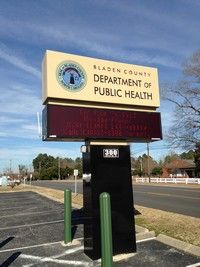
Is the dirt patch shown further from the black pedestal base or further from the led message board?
the led message board

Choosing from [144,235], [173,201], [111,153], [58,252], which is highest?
[111,153]

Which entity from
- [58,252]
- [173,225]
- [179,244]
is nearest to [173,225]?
[173,225]

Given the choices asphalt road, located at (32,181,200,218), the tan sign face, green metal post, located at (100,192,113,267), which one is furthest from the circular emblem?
asphalt road, located at (32,181,200,218)

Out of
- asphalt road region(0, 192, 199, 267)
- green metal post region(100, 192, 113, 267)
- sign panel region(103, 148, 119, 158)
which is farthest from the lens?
sign panel region(103, 148, 119, 158)

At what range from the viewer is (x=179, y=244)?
8242 millimetres

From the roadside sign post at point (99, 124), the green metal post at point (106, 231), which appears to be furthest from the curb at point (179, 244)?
the green metal post at point (106, 231)

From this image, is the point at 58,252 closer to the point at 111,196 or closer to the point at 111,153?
the point at 111,196

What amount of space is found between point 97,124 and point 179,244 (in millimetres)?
3304

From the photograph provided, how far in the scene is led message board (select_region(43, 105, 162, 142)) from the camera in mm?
7807

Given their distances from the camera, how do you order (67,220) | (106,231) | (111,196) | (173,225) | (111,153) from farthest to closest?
(173,225) → (67,220) → (111,153) → (111,196) → (106,231)

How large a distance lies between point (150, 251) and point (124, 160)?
2094 mm

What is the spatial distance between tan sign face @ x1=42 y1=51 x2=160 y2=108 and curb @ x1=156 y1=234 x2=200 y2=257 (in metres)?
3.30

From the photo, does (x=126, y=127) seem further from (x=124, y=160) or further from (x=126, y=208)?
(x=126, y=208)

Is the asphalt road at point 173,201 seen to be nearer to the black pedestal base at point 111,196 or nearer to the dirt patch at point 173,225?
the dirt patch at point 173,225
